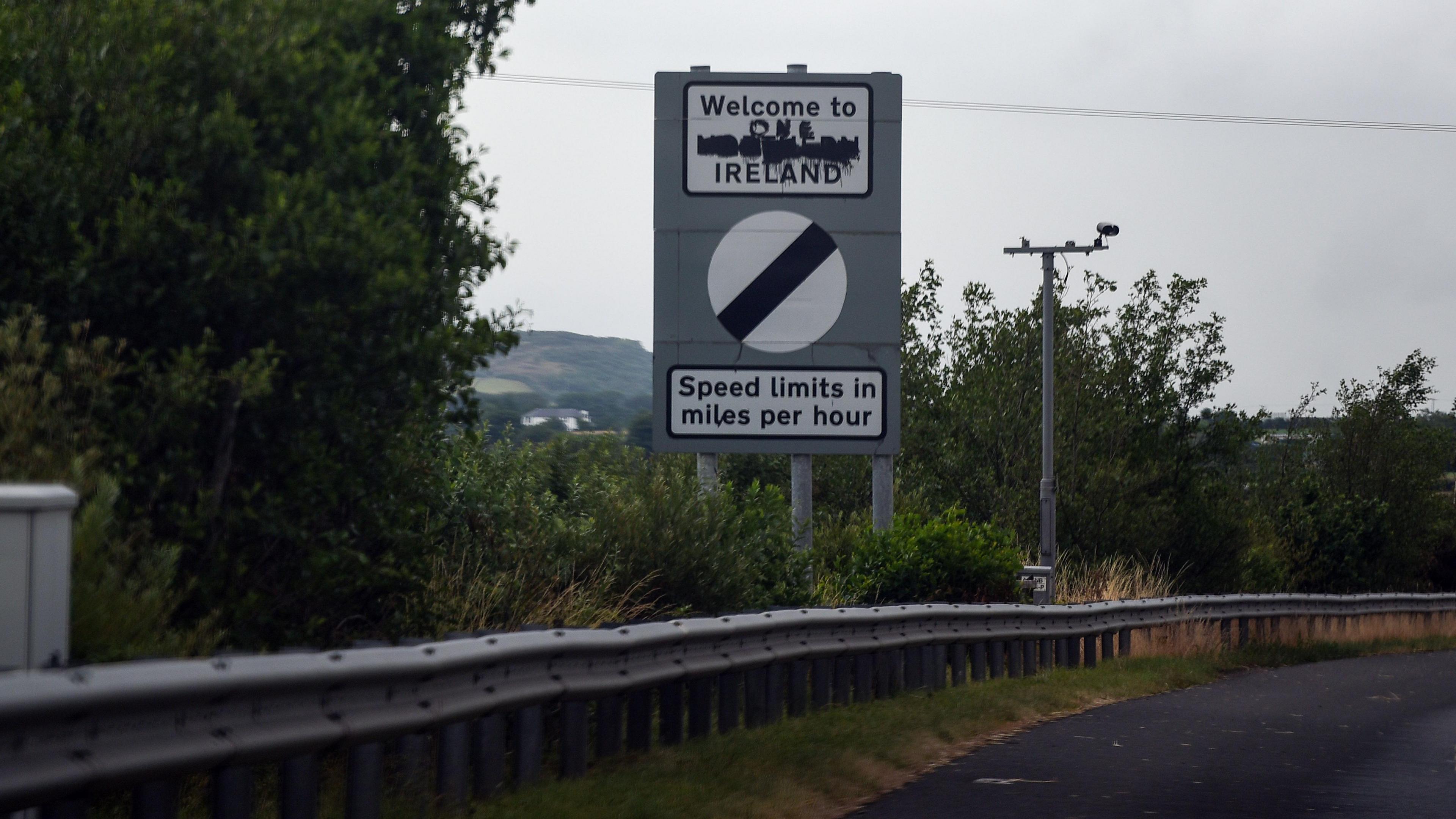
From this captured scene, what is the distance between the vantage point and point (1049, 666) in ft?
52.6

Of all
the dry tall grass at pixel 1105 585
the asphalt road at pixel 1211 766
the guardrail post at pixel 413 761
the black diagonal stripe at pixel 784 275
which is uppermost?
the black diagonal stripe at pixel 784 275

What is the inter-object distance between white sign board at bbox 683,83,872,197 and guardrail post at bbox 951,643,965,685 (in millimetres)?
4260

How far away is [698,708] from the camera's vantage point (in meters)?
8.66

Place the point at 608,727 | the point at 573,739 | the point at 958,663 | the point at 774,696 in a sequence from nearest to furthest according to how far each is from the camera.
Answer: the point at 573,739
the point at 608,727
the point at 774,696
the point at 958,663

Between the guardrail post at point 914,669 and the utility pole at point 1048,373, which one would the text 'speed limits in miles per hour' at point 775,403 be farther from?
the utility pole at point 1048,373

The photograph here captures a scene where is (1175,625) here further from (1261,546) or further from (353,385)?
(1261,546)

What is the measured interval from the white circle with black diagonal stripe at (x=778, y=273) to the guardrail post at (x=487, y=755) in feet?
26.7

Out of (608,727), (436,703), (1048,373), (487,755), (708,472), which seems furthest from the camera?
(1048,373)

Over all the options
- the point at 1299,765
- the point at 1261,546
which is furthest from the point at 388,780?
the point at 1261,546

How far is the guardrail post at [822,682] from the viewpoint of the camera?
1055cm

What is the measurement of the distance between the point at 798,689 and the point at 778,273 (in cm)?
573

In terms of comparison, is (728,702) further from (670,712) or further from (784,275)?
(784,275)

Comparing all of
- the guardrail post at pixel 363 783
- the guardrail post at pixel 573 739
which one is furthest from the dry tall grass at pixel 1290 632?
the guardrail post at pixel 363 783

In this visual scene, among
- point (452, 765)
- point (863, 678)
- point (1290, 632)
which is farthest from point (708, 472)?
point (1290, 632)
